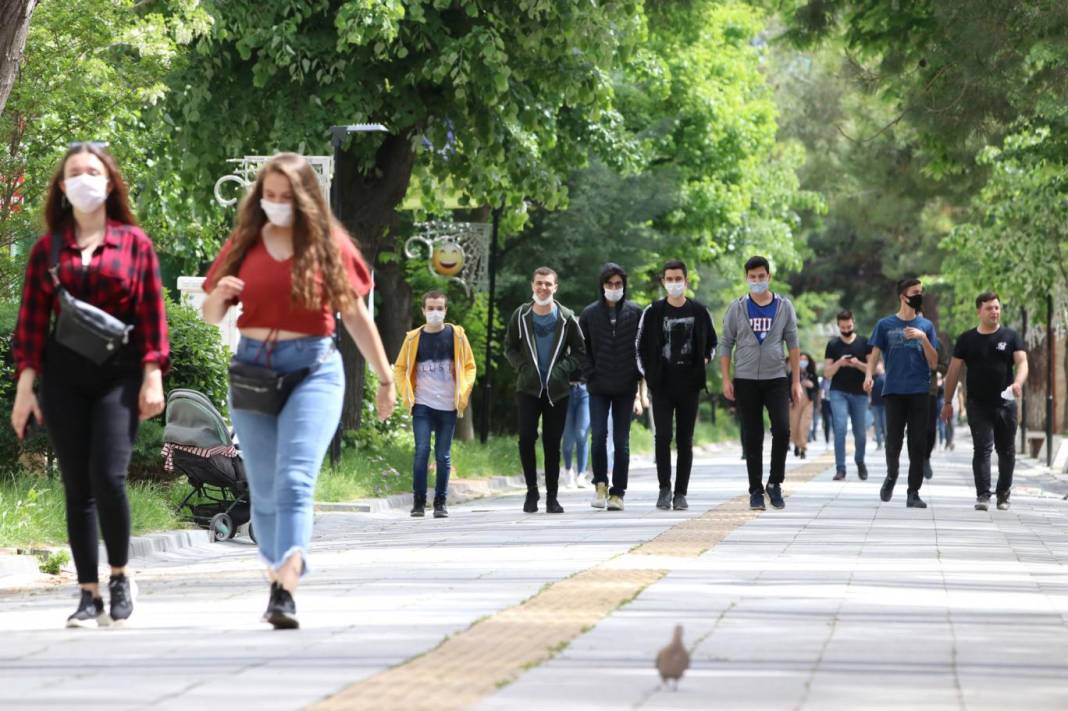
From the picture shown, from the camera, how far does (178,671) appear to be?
6.77 meters

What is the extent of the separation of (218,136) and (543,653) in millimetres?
15456

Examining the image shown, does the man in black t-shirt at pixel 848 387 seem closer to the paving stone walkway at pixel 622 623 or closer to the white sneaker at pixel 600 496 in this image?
the white sneaker at pixel 600 496

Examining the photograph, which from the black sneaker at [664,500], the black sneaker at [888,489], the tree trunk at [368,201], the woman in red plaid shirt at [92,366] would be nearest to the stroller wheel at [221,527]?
the black sneaker at [664,500]

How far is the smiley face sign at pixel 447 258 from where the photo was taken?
1095 inches

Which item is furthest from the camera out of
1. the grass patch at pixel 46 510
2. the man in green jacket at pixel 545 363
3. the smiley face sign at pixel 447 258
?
the smiley face sign at pixel 447 258

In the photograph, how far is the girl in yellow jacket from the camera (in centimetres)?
1641

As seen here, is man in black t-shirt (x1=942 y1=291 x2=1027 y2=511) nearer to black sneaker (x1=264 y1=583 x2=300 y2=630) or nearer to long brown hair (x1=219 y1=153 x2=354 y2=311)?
long brown hair (x1=219 y1=153 x2=354 y2=311)

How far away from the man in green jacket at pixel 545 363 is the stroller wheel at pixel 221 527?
3.16m

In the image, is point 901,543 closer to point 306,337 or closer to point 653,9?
point 306,337

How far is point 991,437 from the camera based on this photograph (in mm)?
17344

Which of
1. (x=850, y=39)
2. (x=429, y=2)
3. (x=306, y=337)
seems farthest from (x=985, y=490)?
(x=306, y=337)

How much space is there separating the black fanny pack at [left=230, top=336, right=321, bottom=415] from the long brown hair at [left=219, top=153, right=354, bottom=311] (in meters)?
0.29

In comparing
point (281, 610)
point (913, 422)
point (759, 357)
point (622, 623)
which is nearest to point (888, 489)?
point (913, 422)

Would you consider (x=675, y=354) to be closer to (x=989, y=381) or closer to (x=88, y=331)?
(x=989, y=381)
